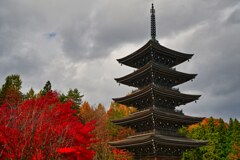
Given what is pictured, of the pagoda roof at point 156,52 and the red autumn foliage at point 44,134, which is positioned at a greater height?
the pagoda roof at point 156,52

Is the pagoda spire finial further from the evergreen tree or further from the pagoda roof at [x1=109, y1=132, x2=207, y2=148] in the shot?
the evergreen tree

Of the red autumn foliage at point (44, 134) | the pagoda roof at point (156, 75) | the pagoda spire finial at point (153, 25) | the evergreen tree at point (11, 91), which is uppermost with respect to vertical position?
the pagoda spire finial at point (153, 25)

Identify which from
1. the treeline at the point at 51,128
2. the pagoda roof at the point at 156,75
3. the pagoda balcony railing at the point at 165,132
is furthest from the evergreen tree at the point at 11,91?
the pagoda balcony railing at the point at 165,132

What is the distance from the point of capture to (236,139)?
5928 cm

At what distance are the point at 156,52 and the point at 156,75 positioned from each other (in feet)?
10.8

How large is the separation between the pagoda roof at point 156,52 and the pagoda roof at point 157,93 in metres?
5.19

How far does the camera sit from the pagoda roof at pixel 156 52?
110ft

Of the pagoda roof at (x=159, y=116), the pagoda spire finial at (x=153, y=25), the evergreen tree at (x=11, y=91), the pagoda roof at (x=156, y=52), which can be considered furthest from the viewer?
the evergreen tree at (x=11, y=91)

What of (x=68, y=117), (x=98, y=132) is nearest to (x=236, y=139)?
(x=98, y=132)

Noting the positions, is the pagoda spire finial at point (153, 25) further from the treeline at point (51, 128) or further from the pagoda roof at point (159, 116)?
the treeline at point (51, 128)

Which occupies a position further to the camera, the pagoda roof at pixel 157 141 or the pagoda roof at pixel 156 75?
the pagoda roof at pixel 156 75

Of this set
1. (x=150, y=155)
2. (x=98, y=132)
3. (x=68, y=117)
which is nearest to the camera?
(x=68, y=117)

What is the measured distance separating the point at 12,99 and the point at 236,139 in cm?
4803

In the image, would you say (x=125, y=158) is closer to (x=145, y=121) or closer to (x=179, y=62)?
(x=145, y=121)
